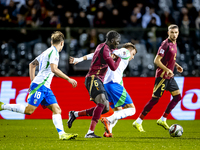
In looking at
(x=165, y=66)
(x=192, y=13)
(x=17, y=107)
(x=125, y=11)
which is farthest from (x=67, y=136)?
(x=192, y=13)

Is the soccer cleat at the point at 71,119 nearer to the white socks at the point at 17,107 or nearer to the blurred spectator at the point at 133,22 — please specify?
the white socks at the point at 17,107

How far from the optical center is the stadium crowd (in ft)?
36.0

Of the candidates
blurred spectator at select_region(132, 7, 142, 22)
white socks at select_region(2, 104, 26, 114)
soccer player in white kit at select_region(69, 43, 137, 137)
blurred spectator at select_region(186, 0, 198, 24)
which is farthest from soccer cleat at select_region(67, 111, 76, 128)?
blurred spectator at select_region(186, 0, 198, 24)

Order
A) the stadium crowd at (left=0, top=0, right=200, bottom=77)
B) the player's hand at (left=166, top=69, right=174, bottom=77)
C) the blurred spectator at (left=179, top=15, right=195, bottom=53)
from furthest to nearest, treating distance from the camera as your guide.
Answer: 1. the blurred spectator at (left=179, top=15, right=195, bottom=53)
2. the stadium crowd at (left=0, top=0, right=200, bottom=77)
3. the player's hand at (left=166, top=69, right=174, bottom=77)

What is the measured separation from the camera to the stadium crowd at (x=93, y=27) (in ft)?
36.0

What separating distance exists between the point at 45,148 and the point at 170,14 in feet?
31.0

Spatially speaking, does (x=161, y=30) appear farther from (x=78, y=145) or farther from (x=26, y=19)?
(x=78, y=145)

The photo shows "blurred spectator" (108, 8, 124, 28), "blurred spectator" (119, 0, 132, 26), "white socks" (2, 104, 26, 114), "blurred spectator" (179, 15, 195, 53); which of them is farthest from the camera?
"blurred spectator" (119, 0, 132, 26)

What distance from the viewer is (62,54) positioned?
11.0 meters

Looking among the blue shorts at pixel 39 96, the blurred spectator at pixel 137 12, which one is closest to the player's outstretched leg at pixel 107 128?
the blue shorts at pixel 39 96

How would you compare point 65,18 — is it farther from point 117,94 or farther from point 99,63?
point 99,63

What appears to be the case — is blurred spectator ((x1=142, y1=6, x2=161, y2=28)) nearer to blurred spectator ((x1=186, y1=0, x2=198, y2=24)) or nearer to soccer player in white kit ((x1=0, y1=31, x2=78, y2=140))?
blurred spectator ((x1=186, y1=0, x2=198, y2=24))

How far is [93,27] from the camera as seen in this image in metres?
→ 11.7

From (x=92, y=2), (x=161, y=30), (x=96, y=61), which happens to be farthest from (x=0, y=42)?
(x=96, y=61)
